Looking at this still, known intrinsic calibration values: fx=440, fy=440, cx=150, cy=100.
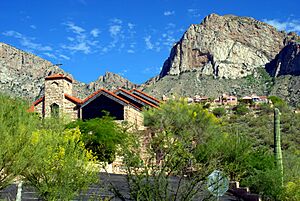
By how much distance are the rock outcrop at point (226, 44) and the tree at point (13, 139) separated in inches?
4796

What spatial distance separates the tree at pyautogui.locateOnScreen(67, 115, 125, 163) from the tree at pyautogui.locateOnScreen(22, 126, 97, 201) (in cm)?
1225

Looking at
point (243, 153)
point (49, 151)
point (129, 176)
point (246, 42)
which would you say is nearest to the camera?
point (129, 176)

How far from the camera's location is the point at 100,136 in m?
26.8

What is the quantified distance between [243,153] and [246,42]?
123089mm

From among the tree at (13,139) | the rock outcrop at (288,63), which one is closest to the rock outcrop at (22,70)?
the rock outcrop at (288,63)

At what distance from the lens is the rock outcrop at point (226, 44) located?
13750 centimetres

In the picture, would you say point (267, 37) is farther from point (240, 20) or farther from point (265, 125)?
point (265, 125)

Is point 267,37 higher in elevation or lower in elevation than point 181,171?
higher

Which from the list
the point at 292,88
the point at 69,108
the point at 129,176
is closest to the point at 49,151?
the point at 129,176

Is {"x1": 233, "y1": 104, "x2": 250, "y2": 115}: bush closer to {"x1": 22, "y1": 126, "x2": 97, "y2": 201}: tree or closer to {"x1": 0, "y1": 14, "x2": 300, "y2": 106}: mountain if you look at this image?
{"x1": 0, "y1": 14, "x2": 300, "y2": 106}: mountain

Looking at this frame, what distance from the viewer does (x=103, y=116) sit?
1236 inches

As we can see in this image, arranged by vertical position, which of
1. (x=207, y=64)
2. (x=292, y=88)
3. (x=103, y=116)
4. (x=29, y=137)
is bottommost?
(x=29, y=137)

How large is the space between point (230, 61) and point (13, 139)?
125 meters

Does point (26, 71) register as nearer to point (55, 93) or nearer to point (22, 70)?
point (22, 70)
